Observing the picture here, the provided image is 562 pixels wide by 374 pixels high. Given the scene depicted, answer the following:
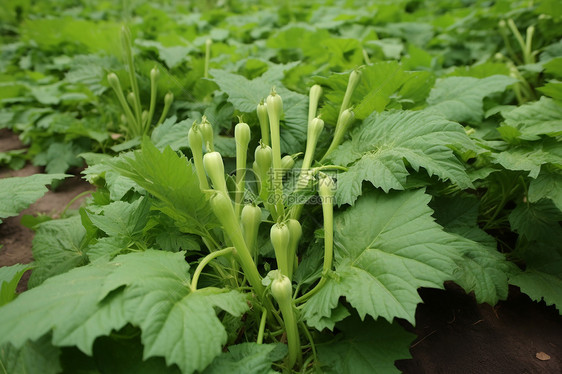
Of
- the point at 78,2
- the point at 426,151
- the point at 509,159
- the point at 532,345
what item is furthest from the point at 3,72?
the point at 532,345

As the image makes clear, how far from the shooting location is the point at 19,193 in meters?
1.29

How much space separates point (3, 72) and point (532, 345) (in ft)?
14.2

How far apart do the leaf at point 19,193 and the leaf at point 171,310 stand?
524mm

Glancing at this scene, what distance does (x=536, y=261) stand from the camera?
1.35 meters

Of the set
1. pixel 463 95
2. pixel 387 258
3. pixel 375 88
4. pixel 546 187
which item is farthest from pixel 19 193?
pixel 463 95

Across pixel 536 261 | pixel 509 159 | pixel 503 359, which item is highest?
pixel 509 159

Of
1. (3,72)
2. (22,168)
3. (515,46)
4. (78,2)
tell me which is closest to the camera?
(22,168)

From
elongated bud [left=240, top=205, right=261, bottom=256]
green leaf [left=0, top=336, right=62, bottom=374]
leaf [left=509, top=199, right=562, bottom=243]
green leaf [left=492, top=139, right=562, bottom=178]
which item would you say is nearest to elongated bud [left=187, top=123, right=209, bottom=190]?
elongated bud [left=240, top=205, right=261, bottom=256]

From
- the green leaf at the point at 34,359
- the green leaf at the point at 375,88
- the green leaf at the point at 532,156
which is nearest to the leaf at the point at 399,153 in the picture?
the green leaf at the point at 375,88

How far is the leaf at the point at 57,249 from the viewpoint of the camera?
1.31 metres

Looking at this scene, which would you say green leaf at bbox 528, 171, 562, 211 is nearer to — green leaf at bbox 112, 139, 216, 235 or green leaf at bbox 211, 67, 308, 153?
green leaf at bbox 211, 67, 308, 153

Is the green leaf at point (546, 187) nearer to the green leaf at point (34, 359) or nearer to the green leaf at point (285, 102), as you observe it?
the green leaf at point (285, 102)

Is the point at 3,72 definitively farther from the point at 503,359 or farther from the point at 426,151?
the point at 503,359

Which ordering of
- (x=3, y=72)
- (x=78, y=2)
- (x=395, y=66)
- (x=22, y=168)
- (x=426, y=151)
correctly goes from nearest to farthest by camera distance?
(x=426, y=151) → (x=395, y=66) → (x=22, y=168) → (x=3, y=72) → (x=78, y=2)
